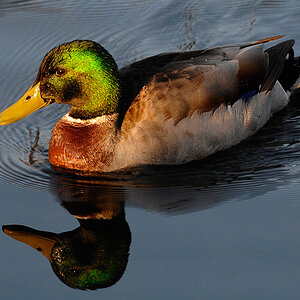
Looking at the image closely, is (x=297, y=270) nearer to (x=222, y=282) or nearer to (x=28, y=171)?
(x=222, y=282)

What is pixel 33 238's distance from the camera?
5109 mm

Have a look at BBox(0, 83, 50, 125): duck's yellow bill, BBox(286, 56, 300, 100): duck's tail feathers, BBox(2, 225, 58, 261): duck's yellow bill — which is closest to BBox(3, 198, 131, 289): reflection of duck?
BBox(2, 225, 58, 261): duck's yellow bill

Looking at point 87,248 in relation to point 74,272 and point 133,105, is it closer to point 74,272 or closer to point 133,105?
point 74,272

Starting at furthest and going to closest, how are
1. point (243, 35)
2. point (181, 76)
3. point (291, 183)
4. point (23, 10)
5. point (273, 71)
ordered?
1. point (23, 10)
2. point (243, 35)
3. point (273, 71)
4. point (181, 76)
5. point (291, 183)

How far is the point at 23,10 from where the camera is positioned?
9469mm

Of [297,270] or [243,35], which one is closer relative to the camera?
[297,270]

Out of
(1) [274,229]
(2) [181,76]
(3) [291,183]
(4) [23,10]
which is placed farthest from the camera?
(4) [23,10]

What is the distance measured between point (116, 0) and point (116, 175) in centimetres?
408

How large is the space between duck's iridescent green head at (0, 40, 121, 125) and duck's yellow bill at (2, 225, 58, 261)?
1.35 meters

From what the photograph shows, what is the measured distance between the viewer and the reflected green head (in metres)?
6.07

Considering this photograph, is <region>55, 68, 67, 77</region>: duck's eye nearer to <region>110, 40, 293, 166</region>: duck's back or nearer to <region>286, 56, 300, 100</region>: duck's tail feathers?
<region>110, 40, 293, 166</region>: duck's back

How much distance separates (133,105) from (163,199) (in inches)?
37.3

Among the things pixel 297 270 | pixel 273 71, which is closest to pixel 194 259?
pixel 297 270

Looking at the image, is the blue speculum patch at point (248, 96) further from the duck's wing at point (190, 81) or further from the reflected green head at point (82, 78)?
the reflected green head at point (82, 78)
